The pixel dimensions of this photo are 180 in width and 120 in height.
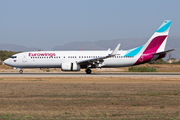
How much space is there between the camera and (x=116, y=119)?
32.0 feet

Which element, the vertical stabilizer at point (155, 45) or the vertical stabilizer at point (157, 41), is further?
the vertical stabilizer at point (157, 41)

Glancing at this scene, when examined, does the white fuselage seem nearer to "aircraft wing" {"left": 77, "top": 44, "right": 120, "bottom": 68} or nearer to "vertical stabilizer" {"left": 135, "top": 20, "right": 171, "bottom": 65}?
"vertical stabilizer" {"left": 135, "top": 20, "right": 171, "bottom": 65}

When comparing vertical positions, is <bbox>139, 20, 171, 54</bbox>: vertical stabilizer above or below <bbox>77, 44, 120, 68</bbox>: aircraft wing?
above

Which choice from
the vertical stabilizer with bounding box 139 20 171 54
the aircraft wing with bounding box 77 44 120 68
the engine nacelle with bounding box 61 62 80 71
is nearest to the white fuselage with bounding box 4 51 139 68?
the aircraft wing with bounding box 77 44 120 68

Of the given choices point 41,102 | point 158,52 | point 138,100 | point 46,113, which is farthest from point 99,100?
point 158,52

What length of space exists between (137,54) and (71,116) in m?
30.7

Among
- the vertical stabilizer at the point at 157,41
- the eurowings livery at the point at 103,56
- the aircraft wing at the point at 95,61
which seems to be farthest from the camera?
the vertical stabilizer at the point at 157,41

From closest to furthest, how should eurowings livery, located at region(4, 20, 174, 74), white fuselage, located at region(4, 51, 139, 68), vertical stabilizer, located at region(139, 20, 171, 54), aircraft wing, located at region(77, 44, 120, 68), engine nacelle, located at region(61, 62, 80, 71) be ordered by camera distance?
aircraft wing, located at region(77, 44, 120, 68) → engine nacelle, located at region(61, 62, 80, 71) → eurowings livery, located at region(4, 20, 174, 74) → white fuselage, located at region(4, 51, 139, 68) → vertical stabilizer, located at region(139, 20, 171, 54)

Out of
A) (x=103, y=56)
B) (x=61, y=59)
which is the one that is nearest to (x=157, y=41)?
(x=103, y=56)

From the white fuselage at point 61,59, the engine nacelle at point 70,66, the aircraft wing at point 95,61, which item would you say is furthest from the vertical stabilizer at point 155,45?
the engine nacelle at point 70,66

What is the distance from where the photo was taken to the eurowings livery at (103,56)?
39.6m

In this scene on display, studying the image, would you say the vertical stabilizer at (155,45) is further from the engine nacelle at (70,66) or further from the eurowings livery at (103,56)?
the engine nacelle at (70,66)

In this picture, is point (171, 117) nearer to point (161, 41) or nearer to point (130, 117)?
point (130, 117)

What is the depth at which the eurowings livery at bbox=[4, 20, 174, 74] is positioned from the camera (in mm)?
39562
